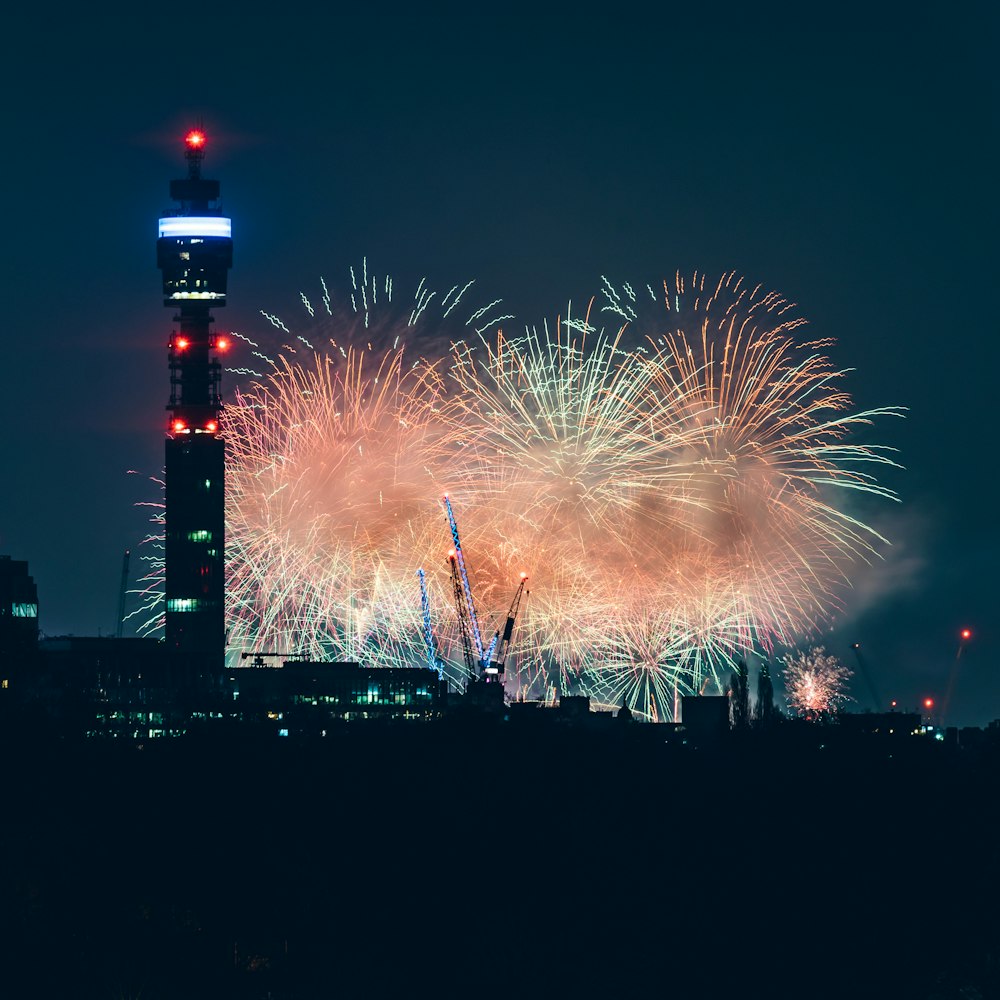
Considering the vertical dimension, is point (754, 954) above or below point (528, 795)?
below

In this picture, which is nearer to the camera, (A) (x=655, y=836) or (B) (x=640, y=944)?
(B) (x=640, y=944)

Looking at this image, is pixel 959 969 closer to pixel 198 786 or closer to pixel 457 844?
pixel 457 844

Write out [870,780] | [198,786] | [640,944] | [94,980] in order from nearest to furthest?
[94,980]
[640,944]
[198,786]
[870,780]

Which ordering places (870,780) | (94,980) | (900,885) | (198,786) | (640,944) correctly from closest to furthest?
1. (94,980)
2. (640,944)
3. (900,885)
4. (198,786)
5. (870,780)

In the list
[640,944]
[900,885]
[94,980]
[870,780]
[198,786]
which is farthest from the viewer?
[870,780]

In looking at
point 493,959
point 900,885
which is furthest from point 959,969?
point 493,959

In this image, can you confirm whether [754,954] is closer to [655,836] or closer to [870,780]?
[655,836]

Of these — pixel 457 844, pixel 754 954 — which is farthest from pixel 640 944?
pixel 457 844

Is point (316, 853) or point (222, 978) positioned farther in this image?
point (316, 853)

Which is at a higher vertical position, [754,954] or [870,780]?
[870,780]
